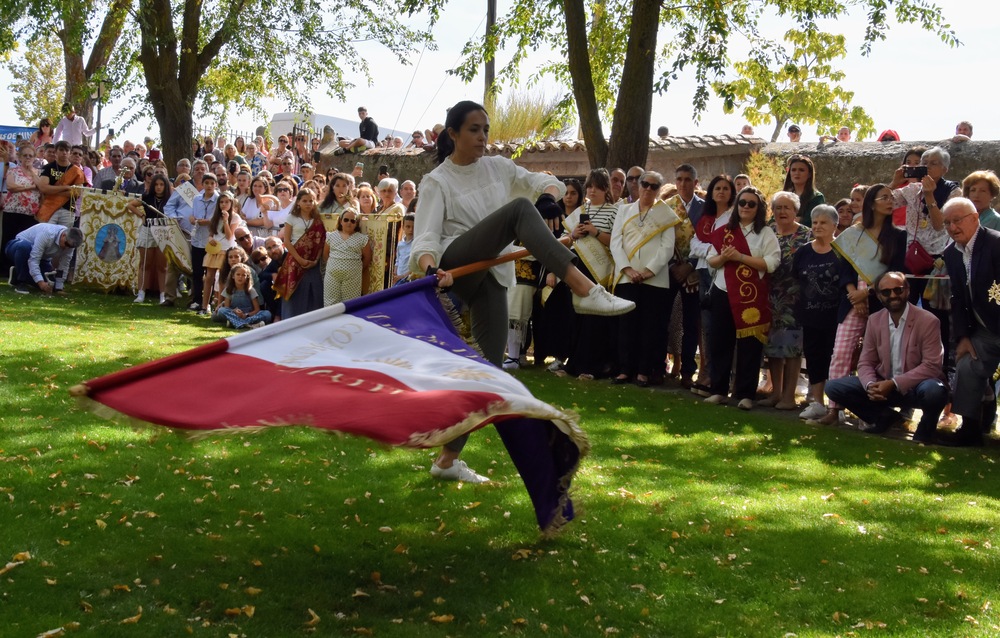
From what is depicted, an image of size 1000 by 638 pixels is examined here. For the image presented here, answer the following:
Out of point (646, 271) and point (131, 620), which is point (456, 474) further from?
point (646, 271)

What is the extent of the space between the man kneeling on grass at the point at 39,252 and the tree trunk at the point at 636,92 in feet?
28.5

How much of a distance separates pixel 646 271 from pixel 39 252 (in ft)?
33.9

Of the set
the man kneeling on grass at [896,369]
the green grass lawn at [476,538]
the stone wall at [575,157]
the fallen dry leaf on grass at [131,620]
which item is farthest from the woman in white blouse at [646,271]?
the fallen dry leaf on grass at [131,620]

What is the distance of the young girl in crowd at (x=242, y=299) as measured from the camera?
1491cm

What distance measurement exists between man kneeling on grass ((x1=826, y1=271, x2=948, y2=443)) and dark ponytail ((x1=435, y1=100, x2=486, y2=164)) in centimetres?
451

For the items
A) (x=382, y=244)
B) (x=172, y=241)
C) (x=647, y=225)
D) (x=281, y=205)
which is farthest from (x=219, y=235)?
(x=647, y=225)

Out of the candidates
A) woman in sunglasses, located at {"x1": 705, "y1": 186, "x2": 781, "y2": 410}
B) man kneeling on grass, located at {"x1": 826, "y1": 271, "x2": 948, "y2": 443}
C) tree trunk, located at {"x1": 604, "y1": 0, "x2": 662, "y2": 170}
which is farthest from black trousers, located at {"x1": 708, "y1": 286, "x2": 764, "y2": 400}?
tree trunk, located at {"x1": 604, "y1": 0, "x2": 662, "y2": 170}

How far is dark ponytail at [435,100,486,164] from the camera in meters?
6.51

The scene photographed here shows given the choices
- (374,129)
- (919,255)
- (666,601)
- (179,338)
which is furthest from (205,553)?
(374,129)

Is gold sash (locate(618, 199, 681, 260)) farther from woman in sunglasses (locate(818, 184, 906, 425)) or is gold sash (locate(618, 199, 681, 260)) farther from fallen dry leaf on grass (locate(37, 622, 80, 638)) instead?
fallen dry leaf on grass (locate(37, 622, 80, 638))

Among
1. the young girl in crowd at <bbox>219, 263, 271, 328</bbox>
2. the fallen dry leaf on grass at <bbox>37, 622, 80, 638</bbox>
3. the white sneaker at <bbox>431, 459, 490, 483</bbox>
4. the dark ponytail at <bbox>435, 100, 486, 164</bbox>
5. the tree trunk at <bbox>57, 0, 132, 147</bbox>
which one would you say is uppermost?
the tree trunk at <bbox>57, 0, 132, 147</bbox>

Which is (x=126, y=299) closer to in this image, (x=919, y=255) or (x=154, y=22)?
(x=154, y=22)

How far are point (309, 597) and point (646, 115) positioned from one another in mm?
10700

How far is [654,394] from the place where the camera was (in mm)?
11047
